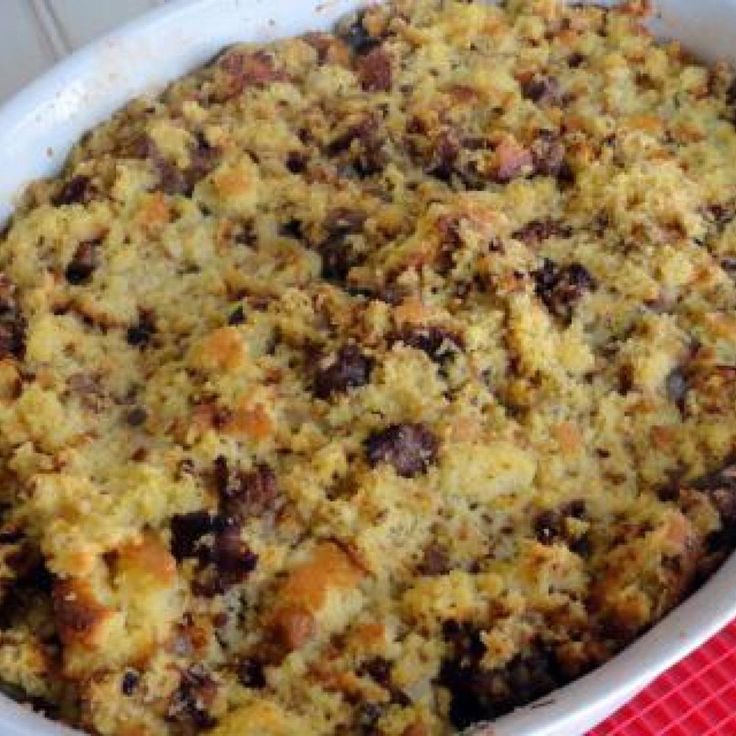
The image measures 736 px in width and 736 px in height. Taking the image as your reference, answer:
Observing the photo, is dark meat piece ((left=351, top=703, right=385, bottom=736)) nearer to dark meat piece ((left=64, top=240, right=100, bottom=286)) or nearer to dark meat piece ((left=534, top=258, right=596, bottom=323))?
dark meat piece ((left=534, top=258, right=596, bottom=323))

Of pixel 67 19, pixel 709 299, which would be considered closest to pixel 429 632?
pixel 709 299

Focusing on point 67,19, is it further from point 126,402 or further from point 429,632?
point 429,632

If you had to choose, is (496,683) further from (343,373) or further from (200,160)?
(200,160)

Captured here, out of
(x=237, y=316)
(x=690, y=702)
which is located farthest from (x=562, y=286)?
(x=690, y=702)

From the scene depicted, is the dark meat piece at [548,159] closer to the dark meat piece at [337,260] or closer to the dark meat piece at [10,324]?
the dark meat piece at [337,260]

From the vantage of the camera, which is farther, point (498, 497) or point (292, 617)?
point (498, 497)

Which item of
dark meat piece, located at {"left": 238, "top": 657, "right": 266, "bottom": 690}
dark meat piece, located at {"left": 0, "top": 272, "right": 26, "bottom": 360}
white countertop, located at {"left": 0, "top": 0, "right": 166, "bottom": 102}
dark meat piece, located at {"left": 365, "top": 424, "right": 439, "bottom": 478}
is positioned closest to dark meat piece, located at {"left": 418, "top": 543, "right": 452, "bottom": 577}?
dark meat piece, located at {"left": 365, "top": 424, "right": 439, "bottom": 478}
